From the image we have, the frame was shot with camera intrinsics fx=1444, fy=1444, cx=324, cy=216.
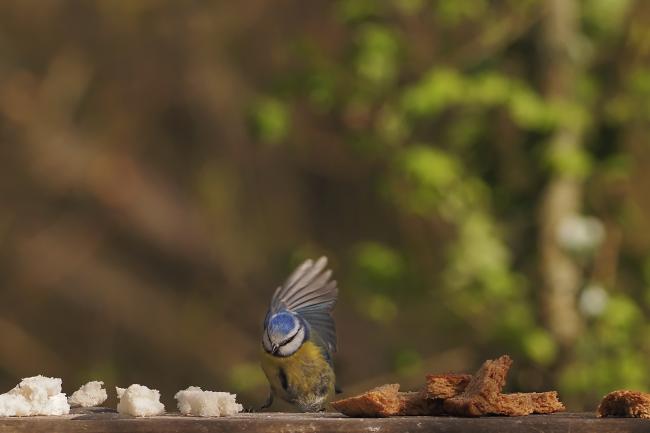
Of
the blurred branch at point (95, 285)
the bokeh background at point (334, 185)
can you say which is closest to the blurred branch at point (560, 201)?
the bokeh background at point (334, 185)

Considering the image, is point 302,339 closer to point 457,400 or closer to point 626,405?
point 457,400

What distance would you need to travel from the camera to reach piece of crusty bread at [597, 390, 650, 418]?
10.3 ft

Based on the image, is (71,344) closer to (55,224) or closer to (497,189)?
(55,224)

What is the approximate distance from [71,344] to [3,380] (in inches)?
22.7

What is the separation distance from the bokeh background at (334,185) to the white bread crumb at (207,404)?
110 inches

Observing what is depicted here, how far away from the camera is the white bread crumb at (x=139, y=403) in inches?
126

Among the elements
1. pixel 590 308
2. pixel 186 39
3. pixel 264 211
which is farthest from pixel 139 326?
pixel 590 308

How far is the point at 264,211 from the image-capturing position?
9461 millimetres

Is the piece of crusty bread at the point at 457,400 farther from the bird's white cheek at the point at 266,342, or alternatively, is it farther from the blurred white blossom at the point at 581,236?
the blurred white blossom at the point at 581,236

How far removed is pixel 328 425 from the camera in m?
3.01

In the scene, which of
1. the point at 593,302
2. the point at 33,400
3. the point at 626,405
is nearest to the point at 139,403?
the point at 33,400

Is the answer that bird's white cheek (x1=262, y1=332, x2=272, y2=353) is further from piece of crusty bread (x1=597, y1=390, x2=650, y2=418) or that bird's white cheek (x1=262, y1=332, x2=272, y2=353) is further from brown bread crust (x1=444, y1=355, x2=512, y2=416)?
piece of crusty bread (x1=597, y1=390, x2=650, y2=418)

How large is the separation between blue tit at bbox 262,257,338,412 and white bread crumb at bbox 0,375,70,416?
1.85ft

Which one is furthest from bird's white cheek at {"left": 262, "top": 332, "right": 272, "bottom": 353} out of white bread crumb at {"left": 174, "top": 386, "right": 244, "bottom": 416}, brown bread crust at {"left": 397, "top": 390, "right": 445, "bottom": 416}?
brown bread crust at {"left": 397, "top": 390, "right": 445, "bottom": 416}
